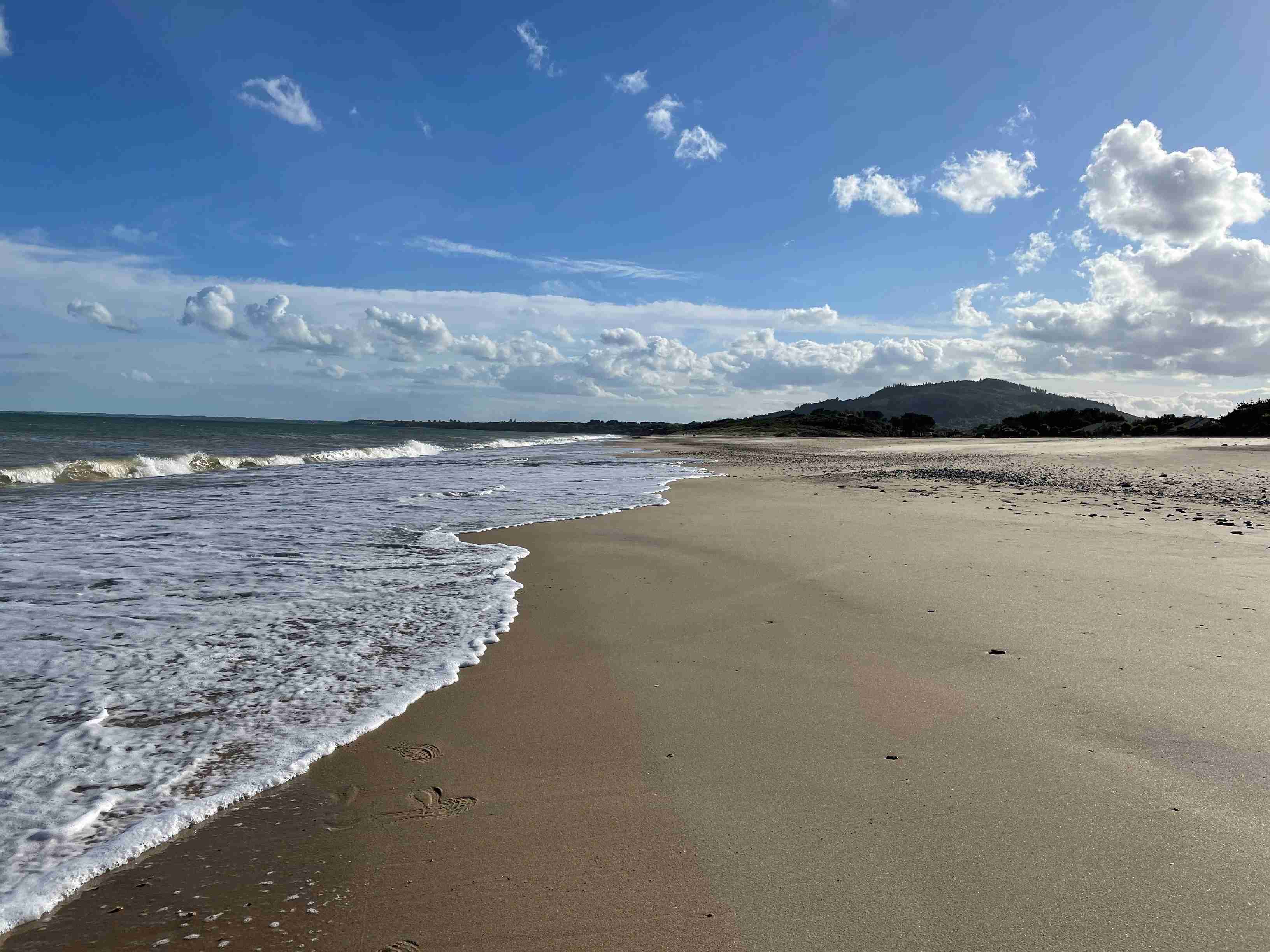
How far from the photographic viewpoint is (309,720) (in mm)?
3412

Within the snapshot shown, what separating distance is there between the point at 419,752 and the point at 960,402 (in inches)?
5095

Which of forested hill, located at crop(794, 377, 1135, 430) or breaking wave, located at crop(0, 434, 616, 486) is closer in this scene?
breaking wave, located at crop(0, 434, 616, 486)

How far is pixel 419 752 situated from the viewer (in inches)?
120

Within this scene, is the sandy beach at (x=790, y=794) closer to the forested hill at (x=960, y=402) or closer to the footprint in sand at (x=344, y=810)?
the footprint in sand at (x=344, y=810)

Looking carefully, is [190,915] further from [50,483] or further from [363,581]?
[50,483]

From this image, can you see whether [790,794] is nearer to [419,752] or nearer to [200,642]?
[419,752]

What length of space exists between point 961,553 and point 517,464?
63.0 ft

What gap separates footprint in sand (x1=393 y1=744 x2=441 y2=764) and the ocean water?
31 centimetres

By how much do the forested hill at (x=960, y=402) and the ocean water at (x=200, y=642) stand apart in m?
97.0

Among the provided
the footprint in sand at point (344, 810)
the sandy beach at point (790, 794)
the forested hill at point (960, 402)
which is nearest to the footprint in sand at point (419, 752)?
the sandy beach at point (790, 794)

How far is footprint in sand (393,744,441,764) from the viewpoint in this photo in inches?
117

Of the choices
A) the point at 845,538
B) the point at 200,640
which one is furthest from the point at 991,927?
the point at 845,538

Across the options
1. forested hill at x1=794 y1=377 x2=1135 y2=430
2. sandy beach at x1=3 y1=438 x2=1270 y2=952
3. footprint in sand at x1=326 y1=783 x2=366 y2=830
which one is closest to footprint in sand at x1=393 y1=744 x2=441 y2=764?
sandy beach at x1=3 y1=438 x2=1270 y2=952

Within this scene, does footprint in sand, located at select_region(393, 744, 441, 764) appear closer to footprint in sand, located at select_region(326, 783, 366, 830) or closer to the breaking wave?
footprint in sand, located at select_region(326, 783, 366, 830)
